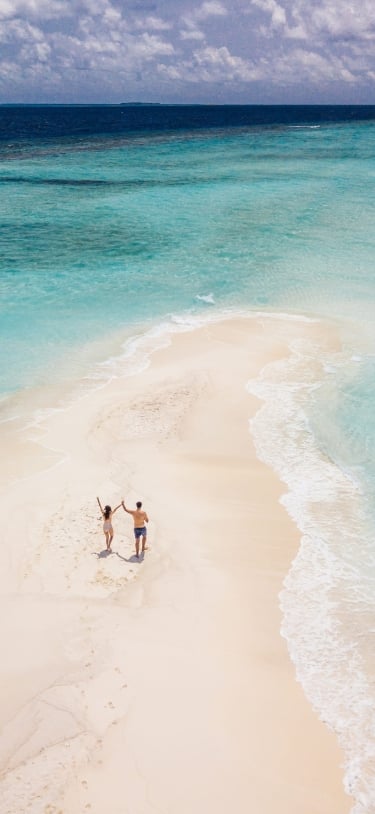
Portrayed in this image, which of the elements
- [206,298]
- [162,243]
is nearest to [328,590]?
[206,298]

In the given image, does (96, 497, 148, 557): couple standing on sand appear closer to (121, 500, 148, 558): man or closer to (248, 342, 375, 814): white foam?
(121, 500, 148, 558): man

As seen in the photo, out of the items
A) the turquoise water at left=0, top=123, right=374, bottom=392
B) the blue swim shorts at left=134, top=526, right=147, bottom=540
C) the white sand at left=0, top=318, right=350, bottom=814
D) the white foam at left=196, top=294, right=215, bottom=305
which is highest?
the turquoise water at left=0, top=123, right=374, bottom=392

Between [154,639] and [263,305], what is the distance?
2147 cm

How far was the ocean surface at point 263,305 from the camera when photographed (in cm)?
1264

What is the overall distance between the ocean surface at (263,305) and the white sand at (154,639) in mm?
691

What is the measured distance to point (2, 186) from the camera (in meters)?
59.2

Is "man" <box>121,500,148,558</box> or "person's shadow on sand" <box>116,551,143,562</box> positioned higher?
"man" <box>121,500,148,558</box>

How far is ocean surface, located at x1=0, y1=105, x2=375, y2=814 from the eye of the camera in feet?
41.5

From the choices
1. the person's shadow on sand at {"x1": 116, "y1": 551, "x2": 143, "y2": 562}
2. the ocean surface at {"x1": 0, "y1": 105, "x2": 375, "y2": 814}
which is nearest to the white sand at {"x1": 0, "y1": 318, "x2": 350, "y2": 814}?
the person's shadow on sand at {"x1": 116, "y1": 551, "x2": 143, "y2": 562}

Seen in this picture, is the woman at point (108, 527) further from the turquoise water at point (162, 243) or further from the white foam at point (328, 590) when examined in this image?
the turquoise water at point (162, 243)

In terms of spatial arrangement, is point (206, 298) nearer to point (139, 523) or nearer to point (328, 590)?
point (139, 523)

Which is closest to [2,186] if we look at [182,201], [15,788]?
[182,201]

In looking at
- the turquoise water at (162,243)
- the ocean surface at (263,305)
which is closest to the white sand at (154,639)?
the ocean surface at (263,305)

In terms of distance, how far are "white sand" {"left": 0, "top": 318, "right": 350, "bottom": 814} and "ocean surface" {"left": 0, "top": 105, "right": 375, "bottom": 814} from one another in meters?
0.69
